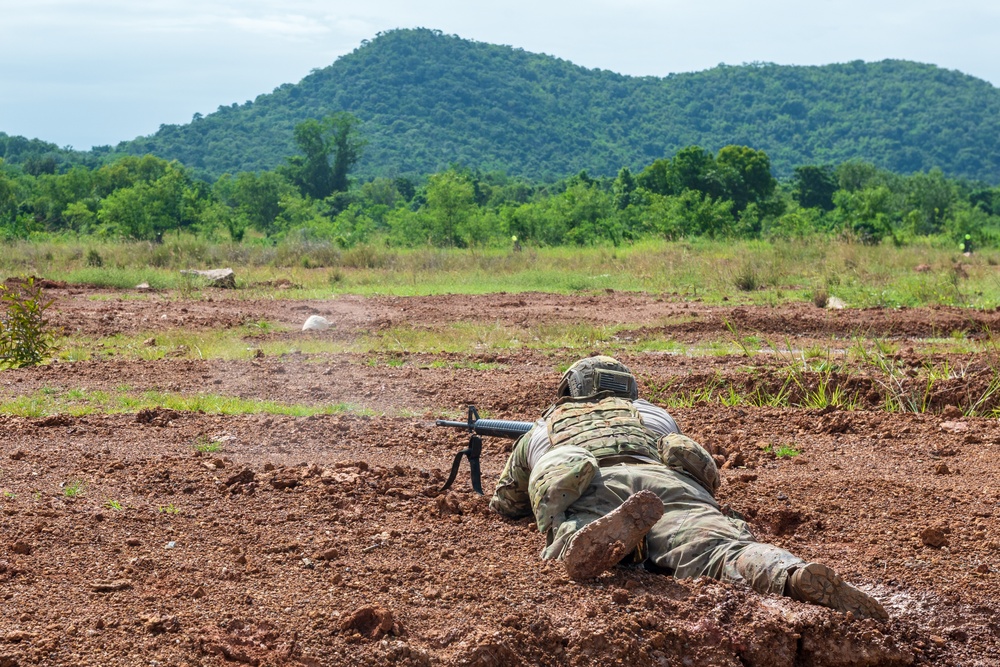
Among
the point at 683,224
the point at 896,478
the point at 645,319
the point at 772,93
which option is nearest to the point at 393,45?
the point at 772,93

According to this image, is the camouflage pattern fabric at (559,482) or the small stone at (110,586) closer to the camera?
the small stone at (110,586)

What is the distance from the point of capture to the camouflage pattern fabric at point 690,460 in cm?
398

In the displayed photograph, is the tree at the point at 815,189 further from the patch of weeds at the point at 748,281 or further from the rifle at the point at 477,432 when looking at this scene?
the rifle at the point at 477,432

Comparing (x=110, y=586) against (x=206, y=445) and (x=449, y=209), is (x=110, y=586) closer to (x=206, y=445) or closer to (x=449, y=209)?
(x=206, y=445)

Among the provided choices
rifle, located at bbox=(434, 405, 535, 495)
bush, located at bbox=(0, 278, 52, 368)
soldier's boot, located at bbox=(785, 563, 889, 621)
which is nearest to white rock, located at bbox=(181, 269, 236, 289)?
bush, located at bbox=(0, 278, 52, 368)

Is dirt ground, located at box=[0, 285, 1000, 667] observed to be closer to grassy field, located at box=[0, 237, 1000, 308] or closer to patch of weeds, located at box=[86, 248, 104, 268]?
grassy field, located at box=[0, 237, 1000, 308]

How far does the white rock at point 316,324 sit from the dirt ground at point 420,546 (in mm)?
4654

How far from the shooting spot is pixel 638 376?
28.1 ft

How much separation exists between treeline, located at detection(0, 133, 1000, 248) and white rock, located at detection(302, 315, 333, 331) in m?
12.8

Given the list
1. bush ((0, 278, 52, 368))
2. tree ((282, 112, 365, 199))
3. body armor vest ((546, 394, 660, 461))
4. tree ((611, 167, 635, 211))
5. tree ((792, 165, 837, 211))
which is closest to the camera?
body armor vest ((546, 394, 660, 461))

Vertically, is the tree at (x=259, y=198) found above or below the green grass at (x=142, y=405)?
above

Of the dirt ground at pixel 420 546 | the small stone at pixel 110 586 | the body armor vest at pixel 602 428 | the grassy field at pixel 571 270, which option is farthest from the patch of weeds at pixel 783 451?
the grassy field at pixel 571 270

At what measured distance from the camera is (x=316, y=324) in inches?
505

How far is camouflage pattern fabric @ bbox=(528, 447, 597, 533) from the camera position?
3760 millimetres
